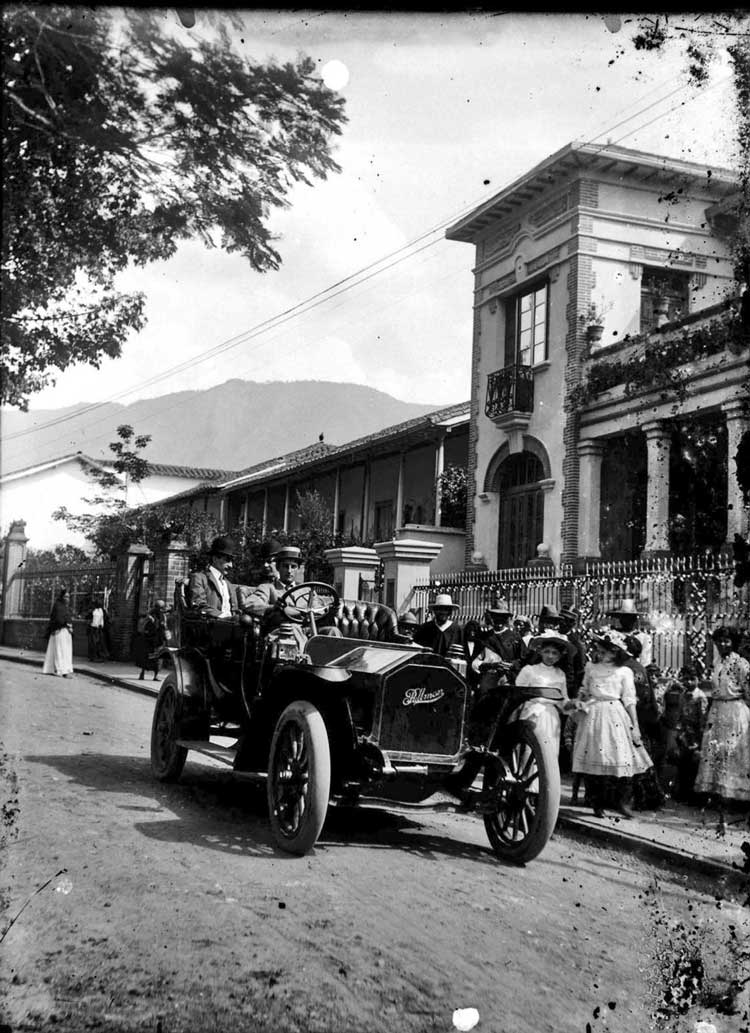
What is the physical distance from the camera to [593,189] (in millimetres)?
11430

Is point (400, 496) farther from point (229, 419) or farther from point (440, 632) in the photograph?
point (229, 419)

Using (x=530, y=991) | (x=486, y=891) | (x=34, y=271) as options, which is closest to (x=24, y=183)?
(x=34, y=271)

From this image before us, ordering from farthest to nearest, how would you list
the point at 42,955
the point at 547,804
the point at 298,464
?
the point at 298,464 < the point at 547,804 < the point at 42,955

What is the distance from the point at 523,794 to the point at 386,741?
0.88 meters

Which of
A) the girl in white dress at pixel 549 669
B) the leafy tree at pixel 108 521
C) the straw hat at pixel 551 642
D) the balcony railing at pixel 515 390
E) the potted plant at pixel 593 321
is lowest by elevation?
the girl in white dress at pixel 549 669

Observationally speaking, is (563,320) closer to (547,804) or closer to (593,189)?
(593,189)

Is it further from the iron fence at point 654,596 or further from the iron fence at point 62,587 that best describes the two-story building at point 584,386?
the iron fence at point 62,587

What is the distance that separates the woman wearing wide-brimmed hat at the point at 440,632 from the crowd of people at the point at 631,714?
0.07 ft

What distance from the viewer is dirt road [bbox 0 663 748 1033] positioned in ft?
10.3

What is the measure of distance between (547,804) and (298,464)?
43.0 ft

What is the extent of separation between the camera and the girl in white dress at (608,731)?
7.29 m

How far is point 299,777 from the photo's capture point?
5.32m

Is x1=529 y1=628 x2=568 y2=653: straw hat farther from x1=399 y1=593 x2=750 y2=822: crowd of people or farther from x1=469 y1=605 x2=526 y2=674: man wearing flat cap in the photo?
x1=469 y1=605 x2=526 y2=674: man wearing flat cap

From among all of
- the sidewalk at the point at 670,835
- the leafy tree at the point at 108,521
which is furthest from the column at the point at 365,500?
the sidewalk at the point at 670,835
